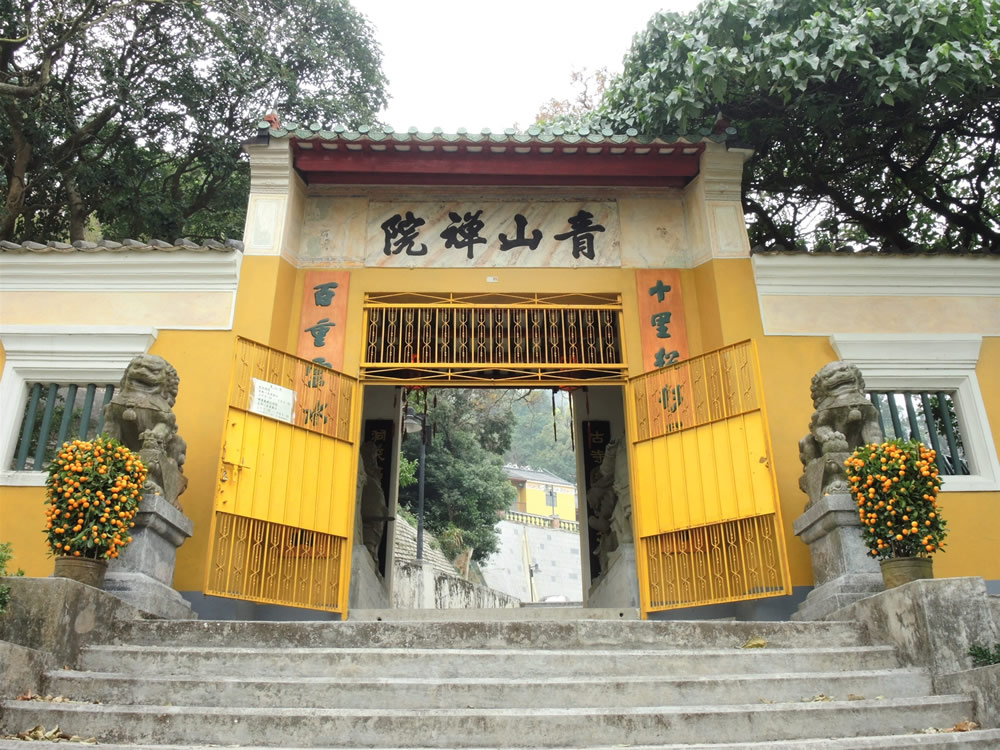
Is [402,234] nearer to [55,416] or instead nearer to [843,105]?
[55,416]

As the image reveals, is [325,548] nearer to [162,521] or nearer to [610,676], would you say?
[162,521]

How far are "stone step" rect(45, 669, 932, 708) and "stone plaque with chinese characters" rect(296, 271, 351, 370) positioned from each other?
4001 mm

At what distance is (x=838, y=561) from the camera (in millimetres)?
5531

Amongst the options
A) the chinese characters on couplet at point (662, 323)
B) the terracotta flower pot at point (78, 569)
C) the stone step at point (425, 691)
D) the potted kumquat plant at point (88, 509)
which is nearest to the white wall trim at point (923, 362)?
the chinese characters on couplet at point (662, 323)

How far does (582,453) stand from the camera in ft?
33.0

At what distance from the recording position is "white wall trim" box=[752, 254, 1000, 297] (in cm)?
766

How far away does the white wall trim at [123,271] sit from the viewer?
7.52m

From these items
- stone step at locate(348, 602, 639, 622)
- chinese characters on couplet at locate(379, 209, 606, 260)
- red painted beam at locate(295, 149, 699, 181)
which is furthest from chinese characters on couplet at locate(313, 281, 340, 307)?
stone step at locate(348, 602, 639, 622)

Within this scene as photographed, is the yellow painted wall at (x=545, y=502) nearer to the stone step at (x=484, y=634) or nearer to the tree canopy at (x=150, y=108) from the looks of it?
the tree canopy at (x=150, y=108)

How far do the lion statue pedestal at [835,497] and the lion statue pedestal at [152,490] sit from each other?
4480 millimetres

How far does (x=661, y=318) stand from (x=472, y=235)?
207 cm

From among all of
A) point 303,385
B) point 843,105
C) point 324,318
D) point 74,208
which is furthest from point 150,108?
point 843,105

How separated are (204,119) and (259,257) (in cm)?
668

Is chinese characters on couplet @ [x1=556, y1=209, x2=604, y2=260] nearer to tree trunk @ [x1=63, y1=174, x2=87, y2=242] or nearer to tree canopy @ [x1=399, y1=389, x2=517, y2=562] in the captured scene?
tree trunk @ [x1=63, y1=174, x2=87, y2=242]
